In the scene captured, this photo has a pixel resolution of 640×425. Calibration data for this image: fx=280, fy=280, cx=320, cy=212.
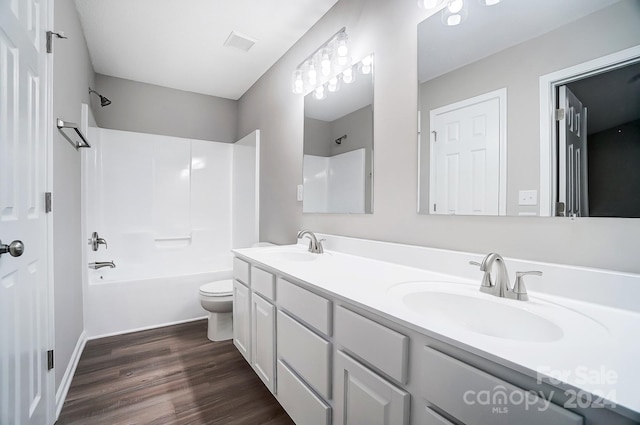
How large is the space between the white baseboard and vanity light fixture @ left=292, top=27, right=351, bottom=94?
244 cm

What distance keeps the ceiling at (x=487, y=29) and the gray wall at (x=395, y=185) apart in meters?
0.09

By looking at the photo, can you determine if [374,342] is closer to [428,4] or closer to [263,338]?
[263,338]

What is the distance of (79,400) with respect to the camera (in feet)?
5.34

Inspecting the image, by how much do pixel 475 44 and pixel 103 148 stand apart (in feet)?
11.2

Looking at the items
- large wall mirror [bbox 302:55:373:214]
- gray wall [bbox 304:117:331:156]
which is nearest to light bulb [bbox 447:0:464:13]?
large wall mirror [bbox 302:55:373:214]

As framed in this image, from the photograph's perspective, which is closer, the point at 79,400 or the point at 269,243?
the point at 79,400

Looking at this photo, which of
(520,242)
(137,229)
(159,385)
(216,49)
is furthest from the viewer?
(137,229)

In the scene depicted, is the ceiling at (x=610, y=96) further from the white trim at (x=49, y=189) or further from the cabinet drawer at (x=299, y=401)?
the white trim at (x=49, y=189)

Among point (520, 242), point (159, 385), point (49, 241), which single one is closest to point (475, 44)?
point (520, 242)

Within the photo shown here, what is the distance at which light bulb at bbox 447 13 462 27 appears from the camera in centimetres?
123

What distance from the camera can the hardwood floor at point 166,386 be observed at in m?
1.51

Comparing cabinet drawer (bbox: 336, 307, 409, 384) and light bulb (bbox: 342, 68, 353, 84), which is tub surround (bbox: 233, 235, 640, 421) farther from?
light bulb (bbox: 342, 68, 353, 84)

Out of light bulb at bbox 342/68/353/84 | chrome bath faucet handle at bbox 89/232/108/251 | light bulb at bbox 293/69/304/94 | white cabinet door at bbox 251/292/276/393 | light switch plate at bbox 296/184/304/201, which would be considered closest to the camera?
white cabinet door at bbox 251/292/276/393

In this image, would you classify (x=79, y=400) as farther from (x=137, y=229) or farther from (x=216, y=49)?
(x=216, y=49)
